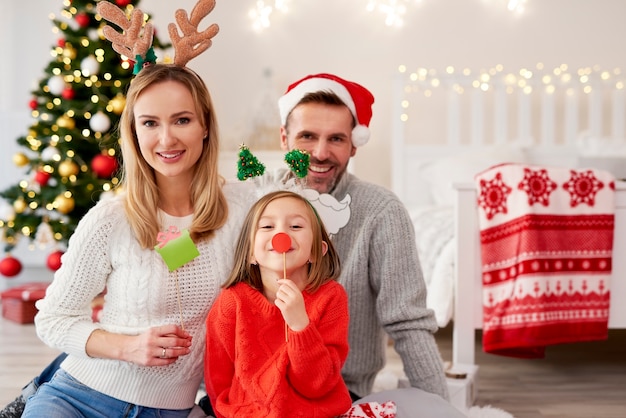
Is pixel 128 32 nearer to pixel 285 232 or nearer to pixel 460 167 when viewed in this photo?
pixel 285 232

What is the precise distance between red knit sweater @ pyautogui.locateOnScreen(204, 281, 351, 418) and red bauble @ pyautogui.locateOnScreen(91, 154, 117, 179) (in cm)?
238

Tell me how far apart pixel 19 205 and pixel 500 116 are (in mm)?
2719

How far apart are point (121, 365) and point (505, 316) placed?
1.37 meters

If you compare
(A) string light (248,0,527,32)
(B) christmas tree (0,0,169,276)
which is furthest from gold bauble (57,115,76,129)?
(A) string light (248,0,527,32)

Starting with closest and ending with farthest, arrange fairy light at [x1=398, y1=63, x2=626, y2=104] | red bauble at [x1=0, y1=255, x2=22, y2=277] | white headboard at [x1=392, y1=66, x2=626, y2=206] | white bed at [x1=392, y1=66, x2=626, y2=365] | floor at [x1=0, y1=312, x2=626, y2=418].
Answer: floor at [x1=0, y1=312, x2=626, y2=418] < red bauble at [x1=0, y1=255, x2=22, y2=277] < white bed at [x1=392, y1=66, x2=626, y2=365] < white headboard at [x1=392, y1=66, x2=626, y2=206] < fairy light at [x1=398, y1=63, x2=626, y2=104]

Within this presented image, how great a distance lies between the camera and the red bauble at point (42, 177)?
3.64 m

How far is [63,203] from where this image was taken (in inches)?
141

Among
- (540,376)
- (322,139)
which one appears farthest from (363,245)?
(540,376)

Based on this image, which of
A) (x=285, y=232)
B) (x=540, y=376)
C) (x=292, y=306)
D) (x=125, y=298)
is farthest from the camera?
(x=540, y=376)

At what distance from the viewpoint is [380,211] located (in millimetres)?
1679

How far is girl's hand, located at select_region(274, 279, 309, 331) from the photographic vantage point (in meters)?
1.22

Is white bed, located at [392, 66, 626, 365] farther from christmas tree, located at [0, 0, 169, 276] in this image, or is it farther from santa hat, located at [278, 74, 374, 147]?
santa hat, located at [278, 74, 374, 147]

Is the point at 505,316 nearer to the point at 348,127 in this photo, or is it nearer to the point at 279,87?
the point at 348,127

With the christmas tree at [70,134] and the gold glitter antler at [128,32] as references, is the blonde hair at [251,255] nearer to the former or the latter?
the gold glitter antler at [128,32]
